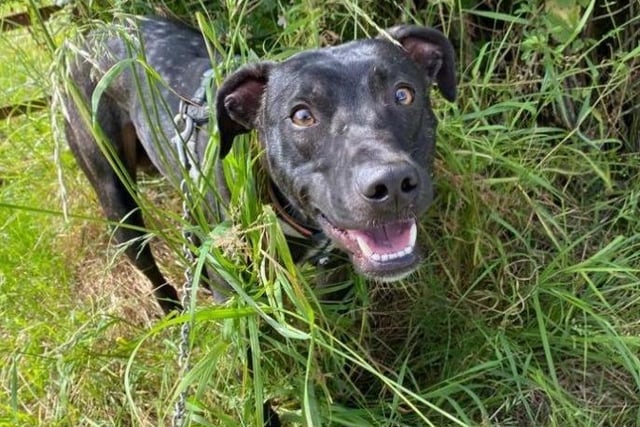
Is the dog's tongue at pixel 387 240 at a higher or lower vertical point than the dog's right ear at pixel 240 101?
lower

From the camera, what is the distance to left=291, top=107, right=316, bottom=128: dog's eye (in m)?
2.53

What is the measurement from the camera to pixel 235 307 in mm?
2410

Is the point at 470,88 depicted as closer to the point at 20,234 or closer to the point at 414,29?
the point at 414,29

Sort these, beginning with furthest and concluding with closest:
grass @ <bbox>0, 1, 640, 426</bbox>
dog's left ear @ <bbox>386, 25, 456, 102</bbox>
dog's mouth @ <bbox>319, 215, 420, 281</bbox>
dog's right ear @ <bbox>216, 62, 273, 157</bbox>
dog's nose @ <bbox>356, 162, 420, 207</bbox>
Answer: dog's left ear @ <bbox>386, 25, 456, 102</bbox> < dog's right ear @ <bbox>216, 62, 273, 157</bbox> < grass @ <bbox>0, 1, 640, 426</bbox> < dog's mouth @ <bbox>319, 215, 420, 281</bbox> < dog's nose @ <bbox>356, 162, 420, 207</bbox>

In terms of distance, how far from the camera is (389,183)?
221 centimetres

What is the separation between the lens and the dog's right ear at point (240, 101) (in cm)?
265

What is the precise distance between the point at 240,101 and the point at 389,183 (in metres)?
0.78

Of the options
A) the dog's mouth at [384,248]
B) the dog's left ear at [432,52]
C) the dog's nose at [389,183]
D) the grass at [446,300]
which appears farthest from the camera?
the dog's left ear at [432,52]

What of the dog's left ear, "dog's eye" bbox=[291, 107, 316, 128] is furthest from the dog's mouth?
the dog's left ear

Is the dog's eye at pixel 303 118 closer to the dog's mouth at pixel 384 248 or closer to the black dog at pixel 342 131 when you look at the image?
the black dog at pixel 342 131

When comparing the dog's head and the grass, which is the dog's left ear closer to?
the dog's head

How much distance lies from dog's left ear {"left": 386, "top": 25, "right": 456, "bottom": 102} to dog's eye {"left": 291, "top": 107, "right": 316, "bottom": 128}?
17.1 inches

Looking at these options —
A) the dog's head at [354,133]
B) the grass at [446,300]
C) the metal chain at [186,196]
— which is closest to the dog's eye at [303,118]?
the dog's head at [354,133]

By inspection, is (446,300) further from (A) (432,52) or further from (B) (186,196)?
(B) (186,196)
